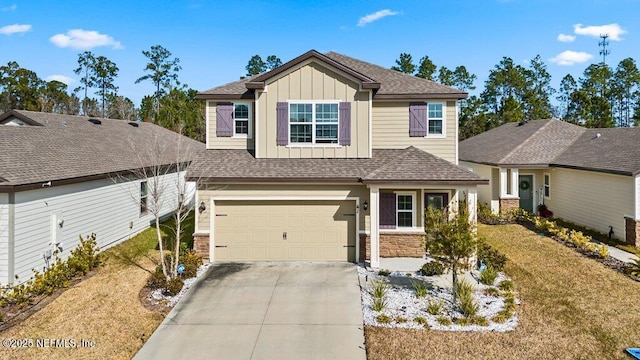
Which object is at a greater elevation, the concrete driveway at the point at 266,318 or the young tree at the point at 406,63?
the young tree at the point at 406,63

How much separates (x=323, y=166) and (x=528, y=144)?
1372 centimetres

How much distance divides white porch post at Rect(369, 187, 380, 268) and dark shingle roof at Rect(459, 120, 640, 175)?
976 cm

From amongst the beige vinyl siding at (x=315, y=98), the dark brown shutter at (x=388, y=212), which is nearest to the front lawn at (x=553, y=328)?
the dark brown shutter at (x=388, y=212)

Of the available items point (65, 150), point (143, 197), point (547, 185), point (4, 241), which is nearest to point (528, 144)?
point (547, 185)

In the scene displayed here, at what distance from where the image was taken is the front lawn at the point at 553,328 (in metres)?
6.89

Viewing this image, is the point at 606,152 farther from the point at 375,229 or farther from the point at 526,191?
the point at 375,229

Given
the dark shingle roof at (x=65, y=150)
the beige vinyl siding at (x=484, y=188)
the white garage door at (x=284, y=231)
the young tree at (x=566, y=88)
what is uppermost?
the young tree at (x=566, y=88)

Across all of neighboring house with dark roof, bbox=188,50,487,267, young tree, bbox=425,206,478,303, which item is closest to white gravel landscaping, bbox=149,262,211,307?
neighboring house with dark roof, bbox=188,50,487,267

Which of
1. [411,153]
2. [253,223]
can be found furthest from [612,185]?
[253,223]

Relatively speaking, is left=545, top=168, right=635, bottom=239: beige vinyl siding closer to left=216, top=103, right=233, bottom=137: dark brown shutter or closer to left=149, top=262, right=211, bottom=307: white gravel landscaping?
left=216, top=103, right=233, bottom=137: dark brown shutter

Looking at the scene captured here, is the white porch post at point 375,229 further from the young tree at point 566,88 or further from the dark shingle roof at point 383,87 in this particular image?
the young tree at point 566,88

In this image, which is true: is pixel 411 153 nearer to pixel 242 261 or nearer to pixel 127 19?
pixel 242 261

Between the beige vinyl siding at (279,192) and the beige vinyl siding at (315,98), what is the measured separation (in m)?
1.58

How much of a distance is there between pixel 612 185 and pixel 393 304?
11841 millimetres
